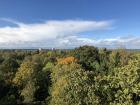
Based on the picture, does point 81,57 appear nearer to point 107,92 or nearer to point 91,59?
point 91,59

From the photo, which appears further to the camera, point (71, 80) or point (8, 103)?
point (8, 103)

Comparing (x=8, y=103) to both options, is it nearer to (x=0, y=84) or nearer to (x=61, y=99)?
(x=0, y=84)

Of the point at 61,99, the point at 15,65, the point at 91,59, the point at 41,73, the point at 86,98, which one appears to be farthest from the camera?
the point at 91,59

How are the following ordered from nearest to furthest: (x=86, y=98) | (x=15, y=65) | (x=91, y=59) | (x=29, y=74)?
1. (x=86, y=98)
2. (x=29, y=74)
3. (x=15, y=65)
4. (x=91, y=59)


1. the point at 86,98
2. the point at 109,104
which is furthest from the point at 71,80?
the point at 109,104

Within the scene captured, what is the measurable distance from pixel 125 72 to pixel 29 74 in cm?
3061

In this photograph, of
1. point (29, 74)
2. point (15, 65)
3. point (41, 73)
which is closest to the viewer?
point (29, 74)

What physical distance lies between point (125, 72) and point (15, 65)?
47.3m

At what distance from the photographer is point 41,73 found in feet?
198

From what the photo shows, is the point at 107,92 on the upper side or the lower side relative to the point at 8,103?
upper

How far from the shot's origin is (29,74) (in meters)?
55.5

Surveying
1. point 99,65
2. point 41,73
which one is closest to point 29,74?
point 41,73

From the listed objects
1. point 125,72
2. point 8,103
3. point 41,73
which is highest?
point 125,72

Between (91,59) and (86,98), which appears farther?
(91,59)
